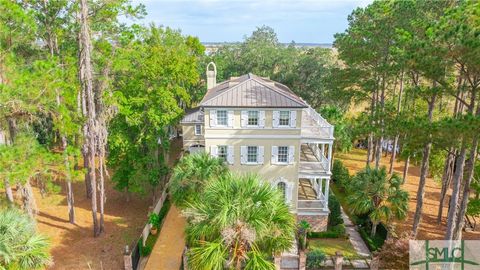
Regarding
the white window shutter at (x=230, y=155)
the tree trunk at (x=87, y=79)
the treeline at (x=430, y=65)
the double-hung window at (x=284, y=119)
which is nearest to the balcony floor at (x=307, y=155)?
the double-hung window at (x=284, y=119)

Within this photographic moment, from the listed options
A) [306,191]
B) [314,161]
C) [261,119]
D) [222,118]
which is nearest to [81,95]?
[222,118]

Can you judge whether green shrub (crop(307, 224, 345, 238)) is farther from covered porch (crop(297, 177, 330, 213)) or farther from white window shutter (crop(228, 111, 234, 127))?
white window shutter (crop(228, 111, 234, 127))

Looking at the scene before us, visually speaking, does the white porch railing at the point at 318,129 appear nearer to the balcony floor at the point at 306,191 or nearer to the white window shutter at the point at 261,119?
the white window shutter at the point at 261,119

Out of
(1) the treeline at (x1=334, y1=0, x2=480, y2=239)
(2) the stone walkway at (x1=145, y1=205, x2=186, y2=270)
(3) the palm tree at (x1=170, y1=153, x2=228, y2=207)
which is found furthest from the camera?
(2) the stone walkway at (x1=145, y1=205, x2=186, y2=270)

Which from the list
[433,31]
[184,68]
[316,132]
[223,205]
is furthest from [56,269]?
[433,31]

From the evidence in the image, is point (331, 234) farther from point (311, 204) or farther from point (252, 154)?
point (252, 154)

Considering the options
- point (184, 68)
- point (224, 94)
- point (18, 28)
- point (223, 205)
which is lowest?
point (223, 205)

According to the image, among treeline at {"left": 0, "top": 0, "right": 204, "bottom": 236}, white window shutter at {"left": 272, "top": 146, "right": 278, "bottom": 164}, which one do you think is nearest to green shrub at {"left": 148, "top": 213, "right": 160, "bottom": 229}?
treeline at {"left": 0, "top": 0, "right": 204, "bottom": 236}

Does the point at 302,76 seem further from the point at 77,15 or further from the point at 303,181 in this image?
the point at 77,15
